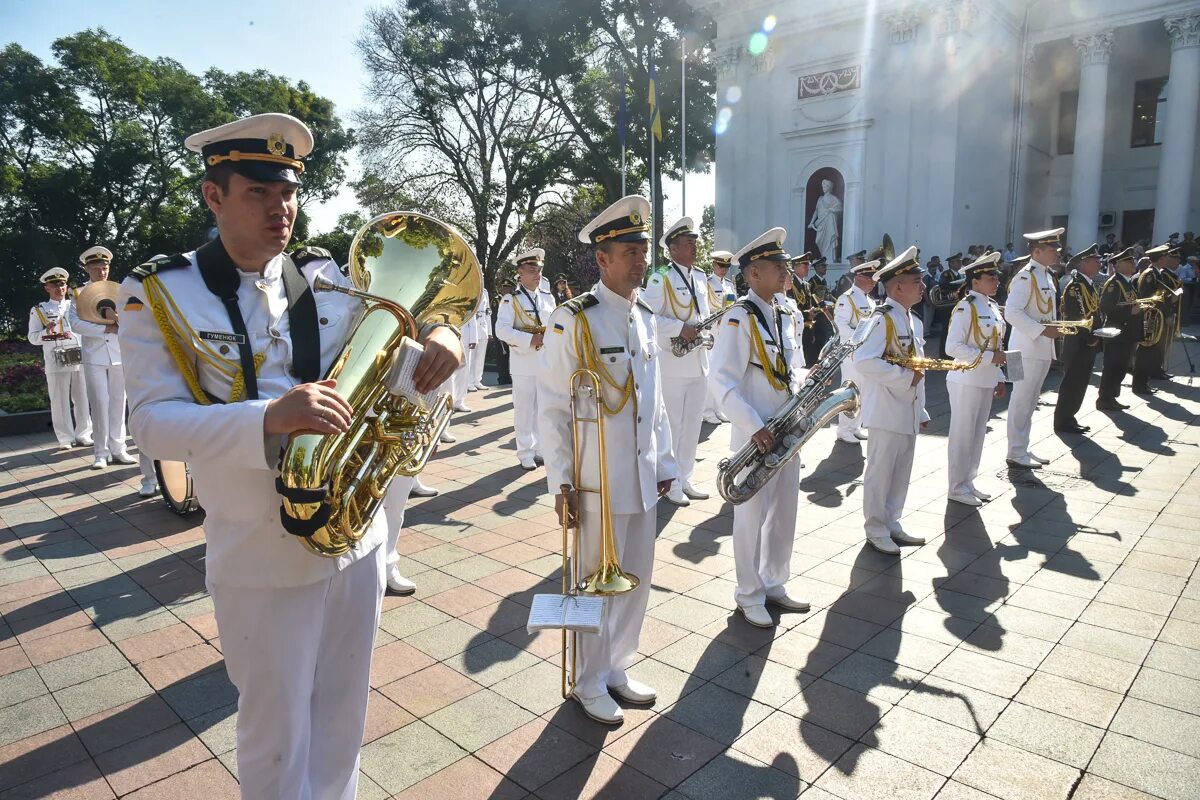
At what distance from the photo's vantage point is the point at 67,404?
10.4 metres

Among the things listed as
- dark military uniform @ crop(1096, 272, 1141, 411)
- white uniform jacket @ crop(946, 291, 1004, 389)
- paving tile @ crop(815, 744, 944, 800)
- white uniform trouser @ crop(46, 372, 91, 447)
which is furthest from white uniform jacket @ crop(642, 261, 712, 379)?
white uniform trouser @ crop(46, 372, 91, 447)

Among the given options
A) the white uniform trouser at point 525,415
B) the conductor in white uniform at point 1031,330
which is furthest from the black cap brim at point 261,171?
the conductor in white uniform at point 1031,330

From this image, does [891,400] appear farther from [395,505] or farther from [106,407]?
[106,407]

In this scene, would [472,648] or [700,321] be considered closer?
[472,648]

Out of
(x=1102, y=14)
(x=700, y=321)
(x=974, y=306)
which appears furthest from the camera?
(x=1102, y=14)

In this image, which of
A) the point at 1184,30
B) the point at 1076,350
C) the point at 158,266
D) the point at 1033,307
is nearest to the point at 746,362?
the point at 158,266

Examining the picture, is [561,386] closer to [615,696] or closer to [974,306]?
[615,696]

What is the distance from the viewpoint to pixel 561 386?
3688 mm

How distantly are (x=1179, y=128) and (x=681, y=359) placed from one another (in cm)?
2174

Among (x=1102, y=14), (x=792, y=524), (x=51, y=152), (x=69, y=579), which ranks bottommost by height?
(x=69, y=579)

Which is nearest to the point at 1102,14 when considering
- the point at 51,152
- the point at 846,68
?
the point at 846,68

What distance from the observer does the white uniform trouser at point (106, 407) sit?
9.32 meters

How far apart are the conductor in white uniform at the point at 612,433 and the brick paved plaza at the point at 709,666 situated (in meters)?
0.27

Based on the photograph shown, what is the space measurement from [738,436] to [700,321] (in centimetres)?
281
